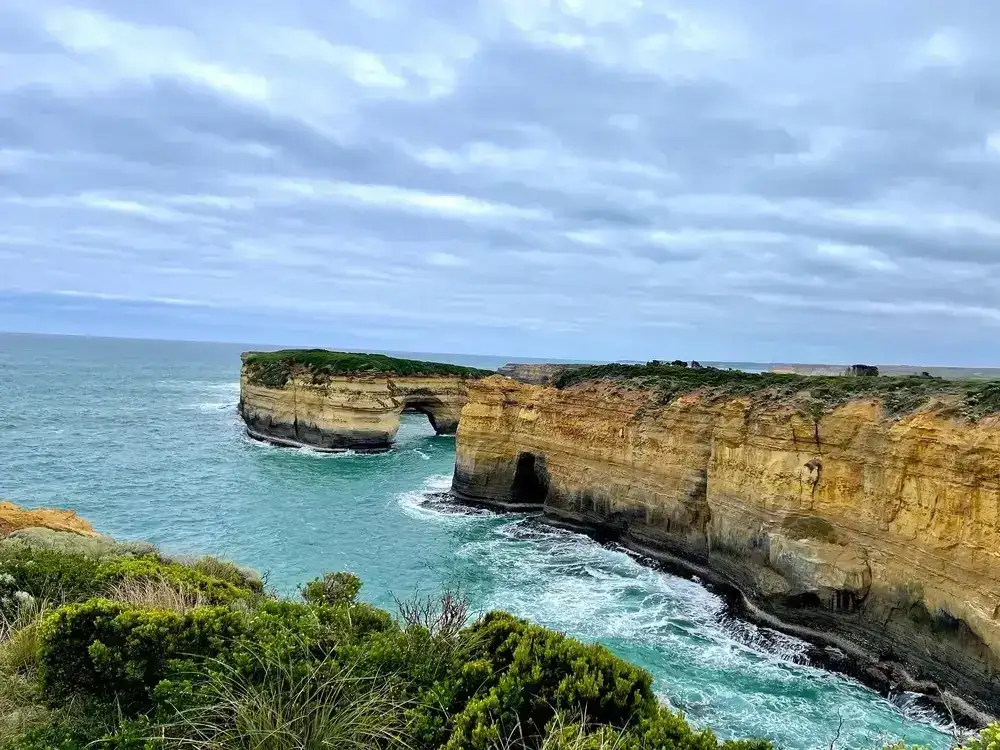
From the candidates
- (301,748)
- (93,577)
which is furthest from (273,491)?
(301,748)

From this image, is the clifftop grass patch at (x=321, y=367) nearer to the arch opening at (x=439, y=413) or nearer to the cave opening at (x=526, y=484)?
the arch opening at (x=439, y=413)

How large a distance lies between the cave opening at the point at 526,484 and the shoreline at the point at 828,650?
516 centimetres

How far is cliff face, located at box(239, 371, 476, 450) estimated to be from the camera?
40.6m

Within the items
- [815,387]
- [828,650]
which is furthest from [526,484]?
[828,650]

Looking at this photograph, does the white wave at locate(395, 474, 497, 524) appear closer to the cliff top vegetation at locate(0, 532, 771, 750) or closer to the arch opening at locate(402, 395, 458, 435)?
the cliff top vegetation at locate(0, 532, 771, 750)

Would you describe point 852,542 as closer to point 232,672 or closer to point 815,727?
point 815,727

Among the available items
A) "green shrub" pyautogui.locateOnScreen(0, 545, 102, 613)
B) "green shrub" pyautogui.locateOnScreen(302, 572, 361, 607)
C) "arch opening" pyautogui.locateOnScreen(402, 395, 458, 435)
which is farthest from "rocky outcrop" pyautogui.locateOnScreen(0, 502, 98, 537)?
"arch opening" pyautogui.locateOnScreen(402, 395, 458, 435)

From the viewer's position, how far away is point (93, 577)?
28.8 feet

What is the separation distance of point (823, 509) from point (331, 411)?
106ft

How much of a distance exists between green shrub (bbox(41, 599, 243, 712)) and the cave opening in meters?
20.6

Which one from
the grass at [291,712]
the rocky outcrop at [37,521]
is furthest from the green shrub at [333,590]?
the rocky outcrop at [37,521]

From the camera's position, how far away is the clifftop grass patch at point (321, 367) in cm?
4203

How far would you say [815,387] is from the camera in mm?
16016

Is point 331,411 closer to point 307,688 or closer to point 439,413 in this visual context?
point 439,413
